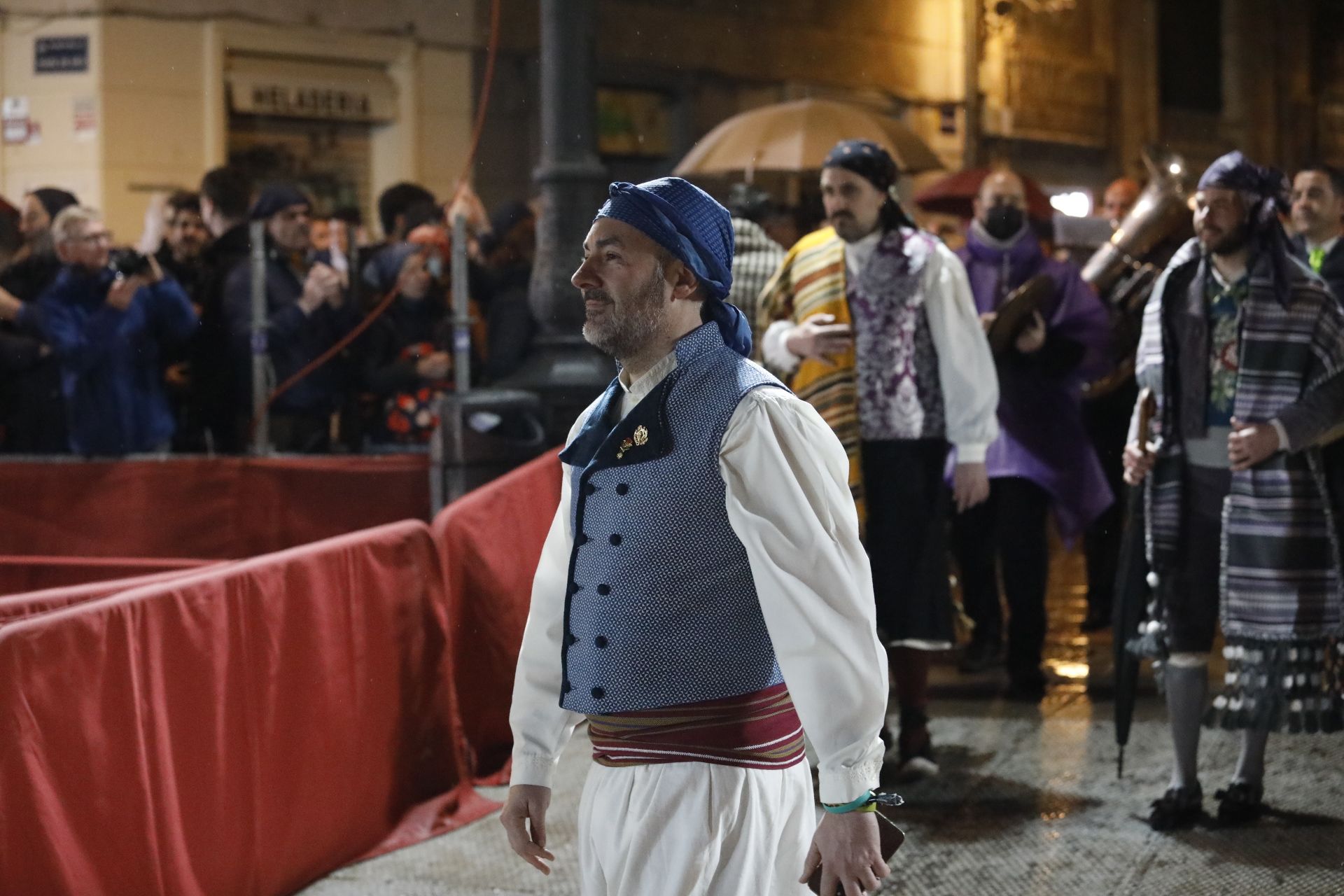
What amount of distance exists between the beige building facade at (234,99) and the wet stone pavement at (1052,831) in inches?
367

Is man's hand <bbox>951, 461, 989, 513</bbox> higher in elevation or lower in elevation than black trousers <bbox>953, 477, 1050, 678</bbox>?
higher

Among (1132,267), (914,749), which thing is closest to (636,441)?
(914,749)

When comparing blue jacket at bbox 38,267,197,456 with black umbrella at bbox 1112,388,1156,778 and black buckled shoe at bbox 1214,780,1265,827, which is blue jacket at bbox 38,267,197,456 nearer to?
black umbrella at bbox 1112,388,1156,778

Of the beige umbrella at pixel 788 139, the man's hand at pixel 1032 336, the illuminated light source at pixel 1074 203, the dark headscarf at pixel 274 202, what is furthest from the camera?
the illuminated light source at pixel 1074 203

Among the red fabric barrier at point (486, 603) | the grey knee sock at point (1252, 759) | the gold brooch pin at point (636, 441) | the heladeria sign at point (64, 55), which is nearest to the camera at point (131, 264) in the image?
the red fabric barrier at point (486, 603)

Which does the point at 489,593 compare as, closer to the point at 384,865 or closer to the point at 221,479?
the point at 384,865

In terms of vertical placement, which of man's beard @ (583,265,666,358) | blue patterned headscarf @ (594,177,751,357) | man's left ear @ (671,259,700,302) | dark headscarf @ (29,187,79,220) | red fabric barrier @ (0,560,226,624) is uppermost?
dark headscarf @ (29,187,79,220)

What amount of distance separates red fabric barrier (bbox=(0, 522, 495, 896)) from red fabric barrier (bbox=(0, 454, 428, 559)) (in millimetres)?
2353

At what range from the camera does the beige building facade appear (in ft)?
45.6

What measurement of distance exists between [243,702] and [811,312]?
7.50 ft

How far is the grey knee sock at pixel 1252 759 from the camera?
17.0 feet

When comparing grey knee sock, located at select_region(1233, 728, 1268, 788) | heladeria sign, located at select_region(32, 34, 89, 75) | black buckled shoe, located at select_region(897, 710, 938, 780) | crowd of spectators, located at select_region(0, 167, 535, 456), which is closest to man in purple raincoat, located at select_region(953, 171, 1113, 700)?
black buckled shoe, located at select_region(897, 710, 938, 780)

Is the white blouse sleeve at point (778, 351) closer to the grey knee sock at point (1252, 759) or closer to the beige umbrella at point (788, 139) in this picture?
the grey knee sock at point (1252, 759)

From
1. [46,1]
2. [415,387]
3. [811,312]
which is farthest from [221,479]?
[46,1]
